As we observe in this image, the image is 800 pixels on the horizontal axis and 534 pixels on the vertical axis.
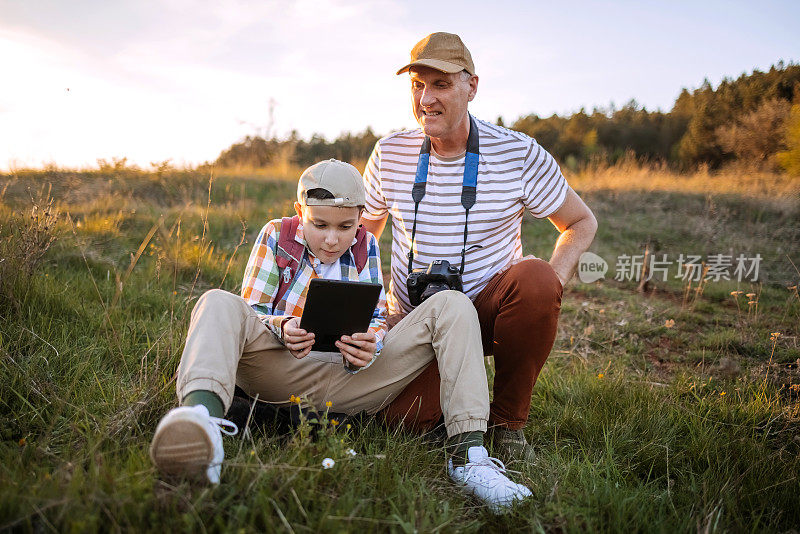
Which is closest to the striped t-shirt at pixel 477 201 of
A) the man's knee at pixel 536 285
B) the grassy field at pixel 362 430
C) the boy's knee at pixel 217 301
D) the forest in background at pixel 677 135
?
the man's knee at pixel 536 285

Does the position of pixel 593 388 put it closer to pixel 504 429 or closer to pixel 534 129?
pixel 504 429

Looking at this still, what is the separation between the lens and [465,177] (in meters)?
2.95

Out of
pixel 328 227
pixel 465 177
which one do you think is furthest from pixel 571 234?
pixel 328 227

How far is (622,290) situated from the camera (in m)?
6.55

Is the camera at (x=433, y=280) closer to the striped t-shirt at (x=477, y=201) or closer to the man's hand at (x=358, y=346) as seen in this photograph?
the striped t-shirt at (x=477, y=201)

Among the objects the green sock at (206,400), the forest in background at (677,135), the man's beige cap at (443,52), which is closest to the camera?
the green sock at (206,400)

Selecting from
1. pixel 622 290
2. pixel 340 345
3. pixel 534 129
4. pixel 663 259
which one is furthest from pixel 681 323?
pixel 534 129

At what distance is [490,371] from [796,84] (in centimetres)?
1550

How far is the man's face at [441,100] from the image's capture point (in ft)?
9.34

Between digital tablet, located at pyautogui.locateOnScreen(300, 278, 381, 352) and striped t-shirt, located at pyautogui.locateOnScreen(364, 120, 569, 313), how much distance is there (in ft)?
2.81

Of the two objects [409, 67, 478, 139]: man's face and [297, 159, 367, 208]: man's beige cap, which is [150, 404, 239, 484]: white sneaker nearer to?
[297, 159, 367, 208]: man's beige cap

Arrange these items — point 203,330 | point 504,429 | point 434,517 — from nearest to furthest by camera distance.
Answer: point 434,517 < point 203,330 < point 504,429

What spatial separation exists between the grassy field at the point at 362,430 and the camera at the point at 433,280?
2.19 ft
